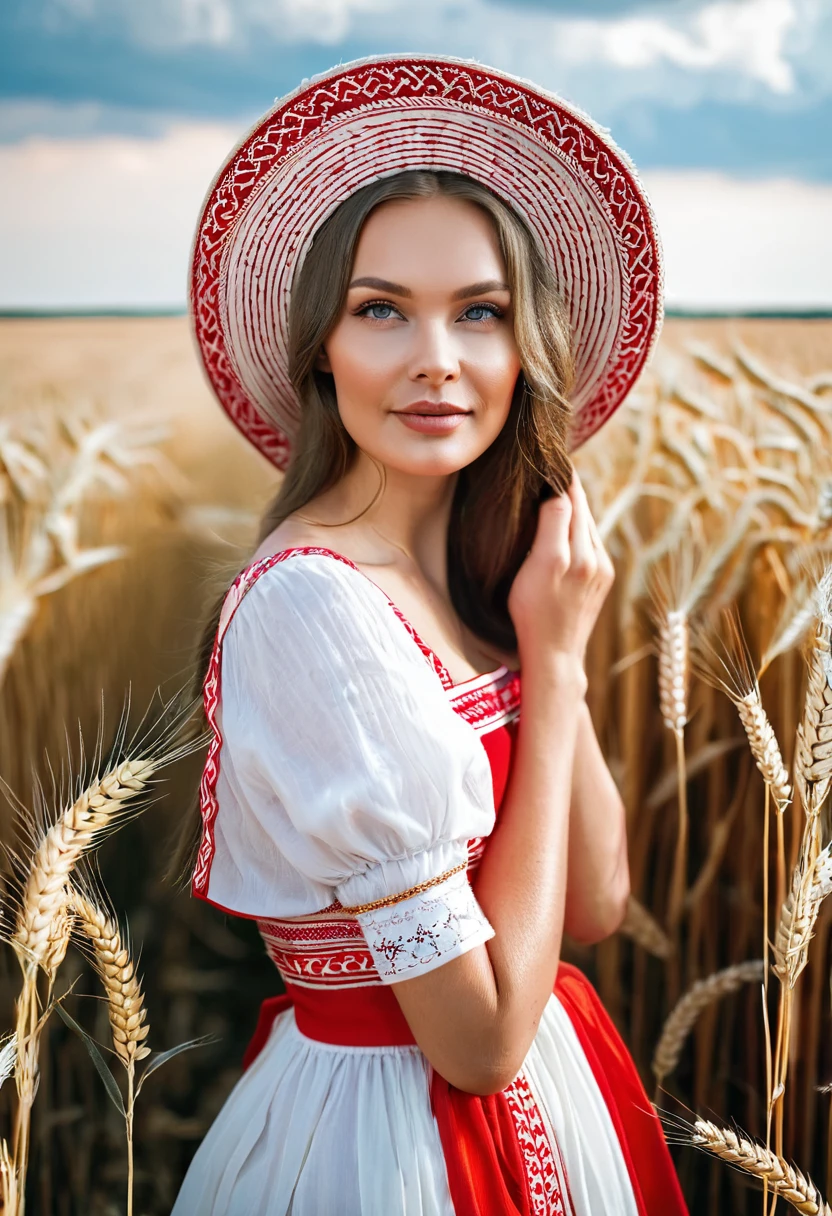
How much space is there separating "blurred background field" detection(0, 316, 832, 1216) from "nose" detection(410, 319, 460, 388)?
2.23 ft

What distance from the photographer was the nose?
956 millimetres

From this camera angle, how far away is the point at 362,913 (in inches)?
34.4

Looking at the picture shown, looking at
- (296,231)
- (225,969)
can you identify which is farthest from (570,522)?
(225,969)

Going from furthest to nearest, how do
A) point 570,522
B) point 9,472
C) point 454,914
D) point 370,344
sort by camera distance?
point 9,472
point 570,522
point 370,344
point 454,914

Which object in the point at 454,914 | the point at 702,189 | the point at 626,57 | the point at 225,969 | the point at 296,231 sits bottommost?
the point at 225,969

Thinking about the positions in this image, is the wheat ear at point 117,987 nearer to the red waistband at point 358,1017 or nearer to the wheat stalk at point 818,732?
the red waistband at point 358,1017

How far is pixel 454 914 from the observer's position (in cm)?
86

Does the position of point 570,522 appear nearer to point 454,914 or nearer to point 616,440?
point 454,914

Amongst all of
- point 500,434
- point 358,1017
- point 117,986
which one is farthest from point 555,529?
point 117,986

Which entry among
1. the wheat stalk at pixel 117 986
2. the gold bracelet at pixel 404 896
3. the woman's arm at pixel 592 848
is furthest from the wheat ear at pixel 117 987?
the woman's arm at pixel 592 848

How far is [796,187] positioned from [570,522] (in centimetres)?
142

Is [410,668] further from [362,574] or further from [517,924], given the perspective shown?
[517,924]

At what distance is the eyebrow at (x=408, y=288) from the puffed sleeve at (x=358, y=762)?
0.94 feet

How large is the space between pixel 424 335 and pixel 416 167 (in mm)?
191
